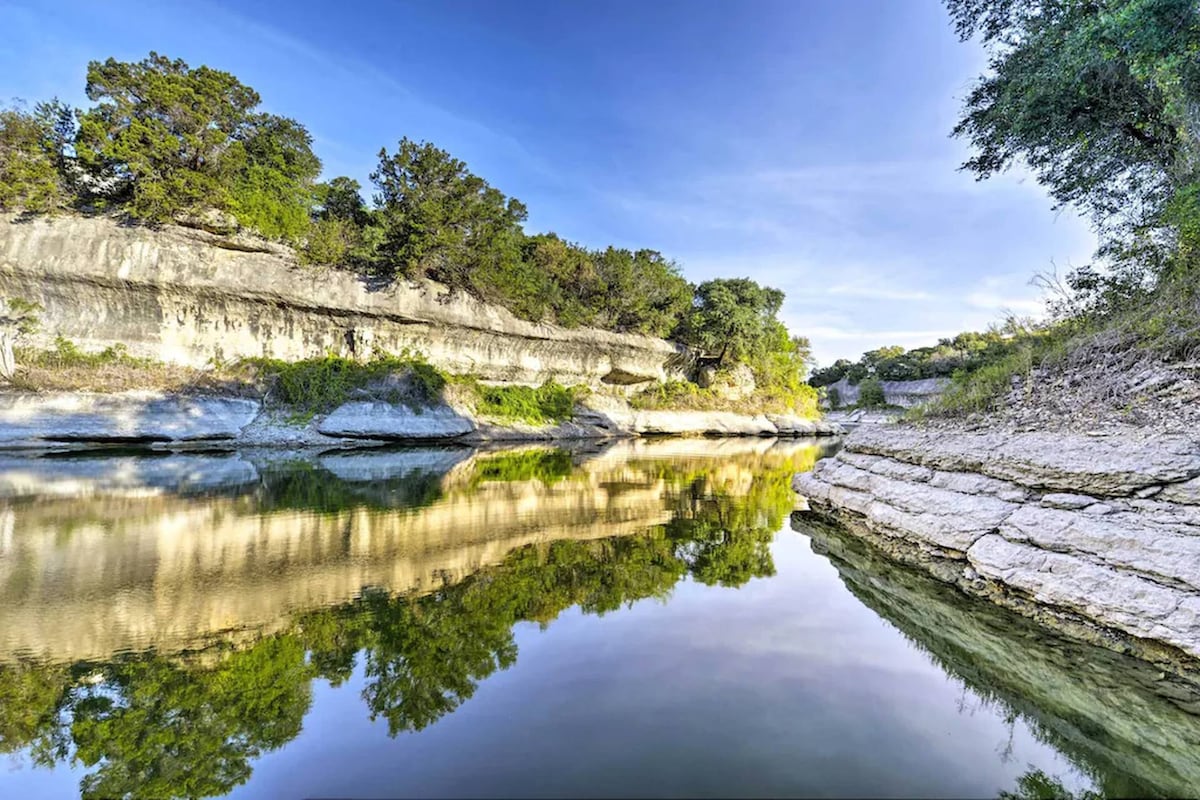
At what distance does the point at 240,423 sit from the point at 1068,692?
25229 millimetres

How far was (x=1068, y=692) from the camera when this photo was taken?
10.5 ft

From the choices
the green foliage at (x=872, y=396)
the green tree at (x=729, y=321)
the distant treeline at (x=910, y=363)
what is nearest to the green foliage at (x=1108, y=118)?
the green tree at (x=729, y=321)

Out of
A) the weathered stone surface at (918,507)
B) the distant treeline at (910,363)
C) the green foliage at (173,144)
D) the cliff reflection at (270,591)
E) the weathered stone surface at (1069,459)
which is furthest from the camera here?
the distant treeline at (910,363)

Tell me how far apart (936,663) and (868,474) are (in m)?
5.03

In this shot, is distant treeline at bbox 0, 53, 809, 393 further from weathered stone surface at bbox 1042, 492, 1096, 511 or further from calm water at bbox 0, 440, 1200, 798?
weathered stone surface at bbox 1042, 492, 1096, 511

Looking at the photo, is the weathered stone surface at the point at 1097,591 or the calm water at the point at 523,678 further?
the weathered stone surface at the point at 1097,591

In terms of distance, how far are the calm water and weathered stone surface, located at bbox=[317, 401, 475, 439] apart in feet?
53.5

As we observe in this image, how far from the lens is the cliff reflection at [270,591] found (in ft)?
8.95

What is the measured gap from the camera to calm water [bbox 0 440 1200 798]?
7.87 ft

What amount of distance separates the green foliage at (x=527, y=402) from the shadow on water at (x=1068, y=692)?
25.0 metres

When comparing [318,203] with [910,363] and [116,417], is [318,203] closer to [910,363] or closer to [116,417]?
[116,417]

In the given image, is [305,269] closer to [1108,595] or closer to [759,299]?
[1108,595]

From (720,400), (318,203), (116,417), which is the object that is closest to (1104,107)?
(116,417)

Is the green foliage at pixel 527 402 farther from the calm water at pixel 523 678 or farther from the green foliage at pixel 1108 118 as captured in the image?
the green foliage at pixel 1108 118
